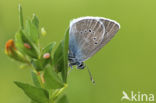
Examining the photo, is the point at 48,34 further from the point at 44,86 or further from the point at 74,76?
the point at 44,86

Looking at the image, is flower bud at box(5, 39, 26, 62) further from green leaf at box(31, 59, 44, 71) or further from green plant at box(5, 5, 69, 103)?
green leaf at box(31, 59, 44, 71)

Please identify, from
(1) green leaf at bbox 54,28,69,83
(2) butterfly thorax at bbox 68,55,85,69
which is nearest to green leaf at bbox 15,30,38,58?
(1) green leaf at bbox 54,28,69,83

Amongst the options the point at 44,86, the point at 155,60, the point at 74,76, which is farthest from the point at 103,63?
the point at 44,86

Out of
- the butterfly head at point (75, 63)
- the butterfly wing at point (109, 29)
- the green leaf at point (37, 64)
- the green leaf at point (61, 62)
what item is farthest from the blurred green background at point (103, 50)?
the green leaf at point (37, 64)

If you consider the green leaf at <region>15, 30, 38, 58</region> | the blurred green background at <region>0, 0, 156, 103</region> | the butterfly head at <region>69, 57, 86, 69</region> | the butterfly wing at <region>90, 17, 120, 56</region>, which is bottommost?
the blurred green background at <region>0, 0, 156, 103</region>

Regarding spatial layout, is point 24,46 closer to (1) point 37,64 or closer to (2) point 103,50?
(1) point 37,64

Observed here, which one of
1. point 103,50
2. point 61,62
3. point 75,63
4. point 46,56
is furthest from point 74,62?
point 103,50
